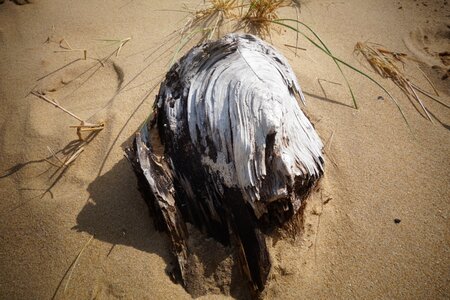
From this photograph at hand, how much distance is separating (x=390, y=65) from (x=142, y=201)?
2154mm

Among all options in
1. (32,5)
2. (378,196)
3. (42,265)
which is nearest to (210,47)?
(378,196)

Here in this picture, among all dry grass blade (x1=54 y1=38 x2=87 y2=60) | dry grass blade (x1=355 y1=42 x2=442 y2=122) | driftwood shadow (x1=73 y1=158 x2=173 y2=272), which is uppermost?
dry grass blade (x1=355 y1=42 x2=442 y2=122)

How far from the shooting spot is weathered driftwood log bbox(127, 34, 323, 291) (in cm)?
116

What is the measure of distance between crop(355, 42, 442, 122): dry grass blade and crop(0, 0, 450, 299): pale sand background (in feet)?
0.29

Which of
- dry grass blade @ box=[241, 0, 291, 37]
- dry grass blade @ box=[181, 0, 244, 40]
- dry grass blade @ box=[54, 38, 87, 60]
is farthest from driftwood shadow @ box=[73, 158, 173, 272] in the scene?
dry grass blade @ box=[241, 0, 291, 37]

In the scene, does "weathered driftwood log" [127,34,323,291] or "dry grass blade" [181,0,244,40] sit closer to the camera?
"weathered driftwood log" [127,34,323,291]

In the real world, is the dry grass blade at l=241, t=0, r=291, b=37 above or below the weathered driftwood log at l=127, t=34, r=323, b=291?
above

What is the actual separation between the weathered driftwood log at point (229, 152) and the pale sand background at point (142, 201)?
0.22 m

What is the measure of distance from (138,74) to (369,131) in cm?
178

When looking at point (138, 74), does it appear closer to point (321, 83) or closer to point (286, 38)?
point (286, 38)

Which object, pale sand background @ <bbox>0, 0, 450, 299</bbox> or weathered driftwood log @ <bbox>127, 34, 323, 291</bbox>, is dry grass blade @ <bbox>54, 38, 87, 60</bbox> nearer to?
pale sand background @ <bbox>0, 0, 450, 299</bbox>

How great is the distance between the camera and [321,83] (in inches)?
84.9

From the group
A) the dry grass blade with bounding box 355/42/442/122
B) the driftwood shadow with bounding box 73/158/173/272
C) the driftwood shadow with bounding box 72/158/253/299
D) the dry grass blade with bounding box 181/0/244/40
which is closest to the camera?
the driftwood shadow with bounding box 72/158/253/299

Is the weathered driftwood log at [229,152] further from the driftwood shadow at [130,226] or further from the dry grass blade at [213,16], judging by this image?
the dry grass blade at [213,16]
